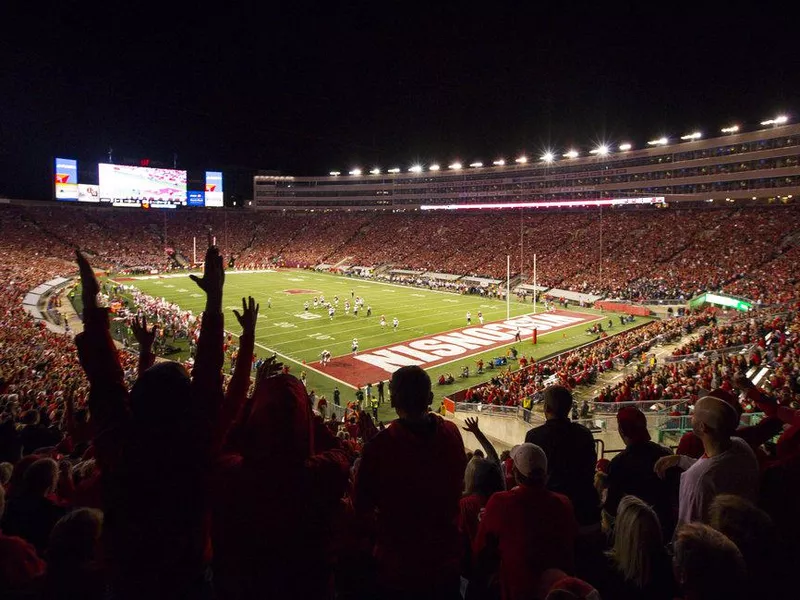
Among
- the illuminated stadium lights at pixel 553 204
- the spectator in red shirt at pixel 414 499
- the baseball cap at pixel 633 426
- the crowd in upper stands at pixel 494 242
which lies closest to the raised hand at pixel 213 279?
the spectator in red shirt at pixel 414 499

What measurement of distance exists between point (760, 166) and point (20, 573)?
204ft

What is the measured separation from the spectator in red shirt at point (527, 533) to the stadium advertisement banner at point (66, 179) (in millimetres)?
78680

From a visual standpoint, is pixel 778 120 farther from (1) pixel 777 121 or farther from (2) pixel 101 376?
(2) pixel 101 376

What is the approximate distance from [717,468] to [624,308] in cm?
3828

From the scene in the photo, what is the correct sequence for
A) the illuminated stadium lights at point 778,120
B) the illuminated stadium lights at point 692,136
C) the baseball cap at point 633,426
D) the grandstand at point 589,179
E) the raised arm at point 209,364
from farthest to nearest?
the illuminated stadium lights at point 692,136
the grandstand at point 589,179
the illuminated stadium lights at point 778,120
the baseball cap at point 633,426
the raised arm at point 209,364

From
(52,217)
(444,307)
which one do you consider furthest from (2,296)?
(52,217)

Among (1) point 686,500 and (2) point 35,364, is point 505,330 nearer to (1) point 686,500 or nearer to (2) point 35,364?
(2) point 35,364

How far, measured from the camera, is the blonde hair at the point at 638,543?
243 centimetres

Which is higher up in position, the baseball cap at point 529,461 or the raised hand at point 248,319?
the raised hand at point 248,319

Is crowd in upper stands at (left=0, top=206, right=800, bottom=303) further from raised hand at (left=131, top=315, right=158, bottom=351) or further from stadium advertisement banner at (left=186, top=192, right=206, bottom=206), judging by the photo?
raised hand at (left=131, top=315, right=158, bottom=351)

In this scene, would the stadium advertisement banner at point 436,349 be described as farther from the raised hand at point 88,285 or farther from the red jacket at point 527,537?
the red jacket at point 527,537

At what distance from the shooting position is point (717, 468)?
310 centimetres

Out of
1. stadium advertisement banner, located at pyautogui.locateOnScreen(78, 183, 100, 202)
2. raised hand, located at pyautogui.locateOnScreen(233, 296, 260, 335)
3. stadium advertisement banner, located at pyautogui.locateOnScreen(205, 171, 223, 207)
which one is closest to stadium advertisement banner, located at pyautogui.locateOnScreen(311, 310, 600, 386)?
raised hand, located at pyautogui.locateOnScreen(233, 296, 260, 335)

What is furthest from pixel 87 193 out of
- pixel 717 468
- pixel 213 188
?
pixel 717 468
